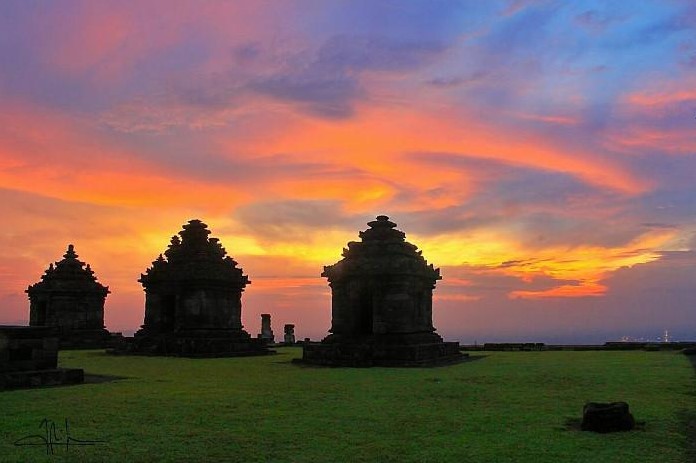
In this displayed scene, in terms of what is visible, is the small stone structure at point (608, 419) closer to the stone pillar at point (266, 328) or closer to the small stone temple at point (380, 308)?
the small stone temple at point (380, 308)

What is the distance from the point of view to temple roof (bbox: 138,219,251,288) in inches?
1217

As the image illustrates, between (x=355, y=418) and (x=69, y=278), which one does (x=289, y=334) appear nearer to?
(x=69, y=278)

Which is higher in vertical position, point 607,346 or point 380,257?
point 380,257

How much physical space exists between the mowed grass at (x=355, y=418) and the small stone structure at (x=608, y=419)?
190mm

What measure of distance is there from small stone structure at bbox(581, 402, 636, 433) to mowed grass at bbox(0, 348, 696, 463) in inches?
7.5

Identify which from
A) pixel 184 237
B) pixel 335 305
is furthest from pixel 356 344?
pixel 184 237

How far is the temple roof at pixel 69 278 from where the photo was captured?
37.7 metres

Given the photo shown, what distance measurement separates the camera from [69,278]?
125 ft

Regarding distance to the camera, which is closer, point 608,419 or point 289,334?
point 608,419

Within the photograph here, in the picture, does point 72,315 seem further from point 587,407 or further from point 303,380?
point 587,407

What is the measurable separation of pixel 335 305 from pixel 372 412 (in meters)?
15.5

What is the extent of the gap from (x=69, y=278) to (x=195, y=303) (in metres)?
12.4
